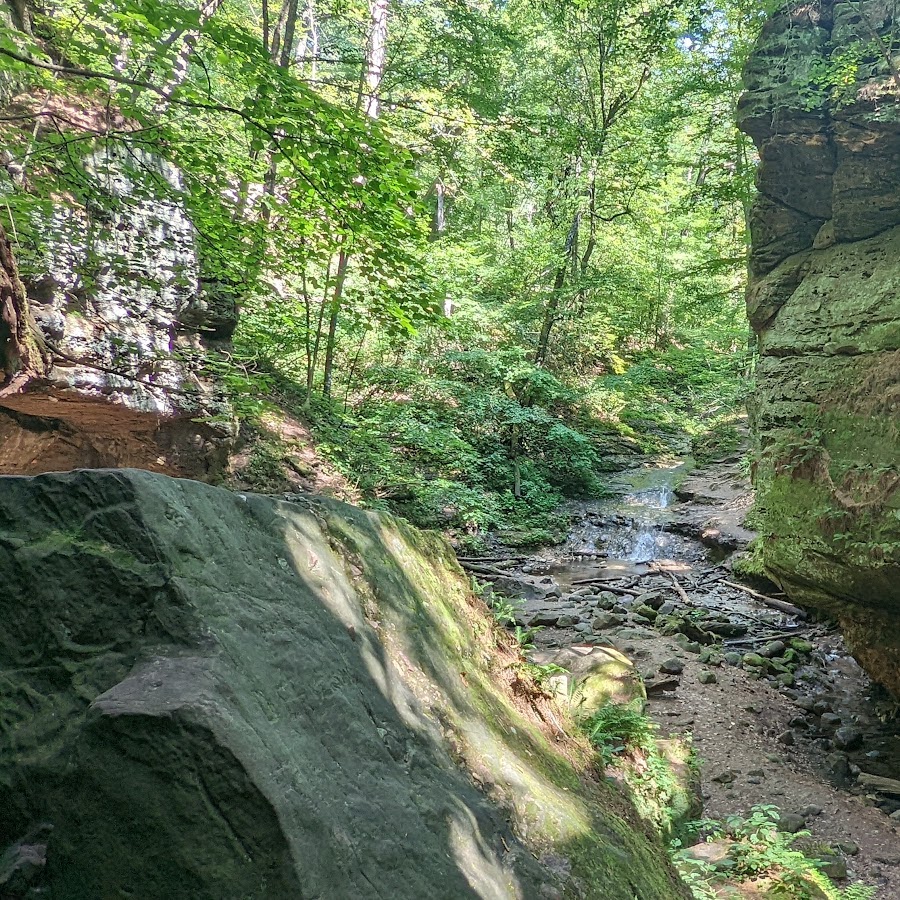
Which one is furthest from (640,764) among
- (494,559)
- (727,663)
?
(494,559)

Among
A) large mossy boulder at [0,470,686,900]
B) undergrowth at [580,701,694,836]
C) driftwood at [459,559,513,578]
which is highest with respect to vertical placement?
large mossy boulder at [0,470,686,900]

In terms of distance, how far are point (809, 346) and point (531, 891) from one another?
7.51 metres

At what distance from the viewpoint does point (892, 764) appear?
19.9 ft

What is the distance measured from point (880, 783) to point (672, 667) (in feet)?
7.92

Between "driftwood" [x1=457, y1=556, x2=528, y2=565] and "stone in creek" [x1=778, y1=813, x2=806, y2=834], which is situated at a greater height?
"driftwood" [x1=457, y1=556, x2=528, y2=565]

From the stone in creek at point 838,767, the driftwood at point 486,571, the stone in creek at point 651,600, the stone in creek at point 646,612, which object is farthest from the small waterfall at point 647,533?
the stone in creek at point 838,767

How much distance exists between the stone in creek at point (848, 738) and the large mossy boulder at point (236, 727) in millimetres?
5246

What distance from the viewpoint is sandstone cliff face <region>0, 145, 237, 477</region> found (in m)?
5.91

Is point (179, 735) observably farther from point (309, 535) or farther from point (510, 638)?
point (510, 638)

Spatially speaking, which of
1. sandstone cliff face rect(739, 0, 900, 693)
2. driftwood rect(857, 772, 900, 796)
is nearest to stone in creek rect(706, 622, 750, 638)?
sandstone cliff face rect(739, 0, 900, 693)

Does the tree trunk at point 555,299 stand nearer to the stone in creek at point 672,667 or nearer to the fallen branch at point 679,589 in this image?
the fallen branch at point 679,589

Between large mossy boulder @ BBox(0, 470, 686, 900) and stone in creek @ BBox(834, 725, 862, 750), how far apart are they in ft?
17.2

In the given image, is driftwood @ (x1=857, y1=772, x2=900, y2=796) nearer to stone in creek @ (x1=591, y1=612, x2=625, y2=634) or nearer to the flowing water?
stone in creek @ (x1=591, y1=612, x2=625, y2=634)

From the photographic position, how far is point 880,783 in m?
5.73
